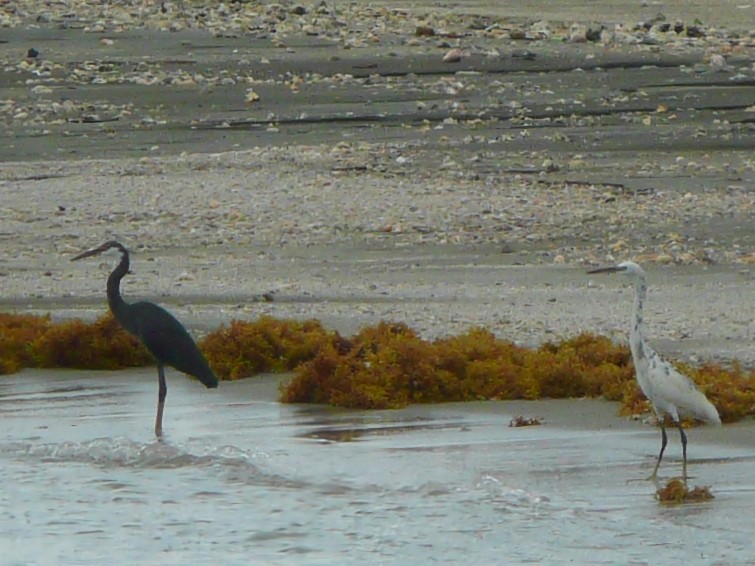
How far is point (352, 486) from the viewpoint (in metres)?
8.48

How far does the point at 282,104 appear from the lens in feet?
67.3

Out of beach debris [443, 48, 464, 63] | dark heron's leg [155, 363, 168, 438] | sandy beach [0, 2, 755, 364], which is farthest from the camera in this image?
beach debris [443, 48, 464, 63]

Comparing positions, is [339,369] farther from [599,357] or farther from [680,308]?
[680,308]

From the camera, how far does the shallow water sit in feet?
24.8

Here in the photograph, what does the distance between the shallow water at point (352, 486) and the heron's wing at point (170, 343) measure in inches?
11.0

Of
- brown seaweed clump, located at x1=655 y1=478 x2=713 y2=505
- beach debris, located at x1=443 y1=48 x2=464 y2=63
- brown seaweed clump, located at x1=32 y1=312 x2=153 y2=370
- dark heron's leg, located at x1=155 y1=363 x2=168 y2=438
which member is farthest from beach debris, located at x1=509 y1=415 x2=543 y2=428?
beach debris, located at x1=443 y1=48 x2=464 y2=63

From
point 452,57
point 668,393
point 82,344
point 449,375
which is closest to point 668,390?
point 668,393

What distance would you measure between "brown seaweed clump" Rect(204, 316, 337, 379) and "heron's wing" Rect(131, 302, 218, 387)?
0.48 m

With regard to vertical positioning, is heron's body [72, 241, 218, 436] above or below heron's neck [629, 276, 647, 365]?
below

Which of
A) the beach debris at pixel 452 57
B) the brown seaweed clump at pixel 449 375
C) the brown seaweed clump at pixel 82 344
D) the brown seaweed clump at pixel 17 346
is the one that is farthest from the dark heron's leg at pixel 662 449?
the beach debris at pixel 452 57

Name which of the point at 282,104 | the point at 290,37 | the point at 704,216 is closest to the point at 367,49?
the point at 290,37

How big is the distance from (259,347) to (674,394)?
3.12 metres

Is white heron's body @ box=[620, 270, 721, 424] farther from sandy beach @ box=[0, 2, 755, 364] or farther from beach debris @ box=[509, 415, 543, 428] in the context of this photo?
sandy beach @ box=[0, 2, 755, 364]

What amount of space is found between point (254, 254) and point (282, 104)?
7.02m
